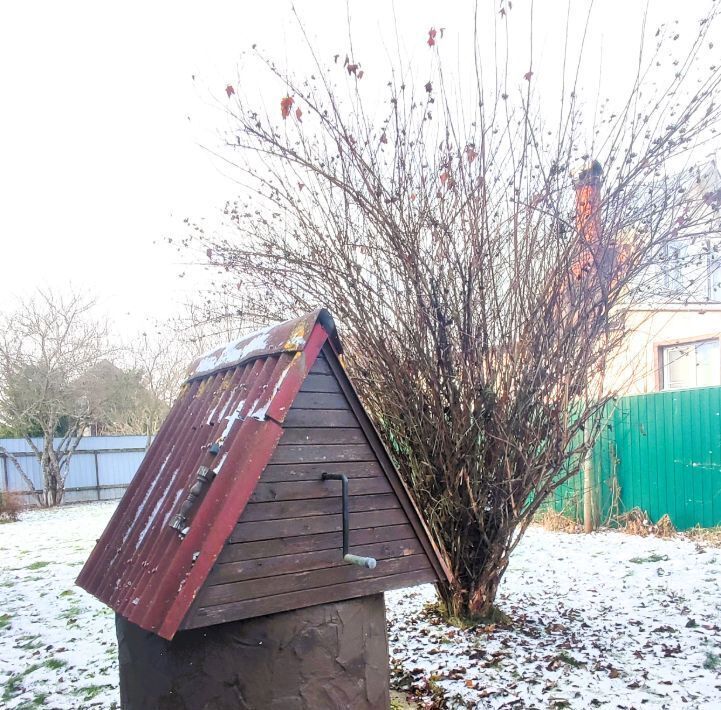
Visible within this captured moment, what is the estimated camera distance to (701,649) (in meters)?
4.39

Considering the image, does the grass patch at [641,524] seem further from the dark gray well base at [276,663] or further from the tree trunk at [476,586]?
the dark gray well base at [276,663]

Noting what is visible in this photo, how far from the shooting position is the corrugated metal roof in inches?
86.8

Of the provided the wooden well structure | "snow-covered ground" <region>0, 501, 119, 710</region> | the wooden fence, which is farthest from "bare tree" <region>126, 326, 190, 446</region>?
the wooden well structure

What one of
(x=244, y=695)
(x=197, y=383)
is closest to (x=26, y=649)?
(x=197, y=383)

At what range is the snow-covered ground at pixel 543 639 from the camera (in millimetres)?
3959

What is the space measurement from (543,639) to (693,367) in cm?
815

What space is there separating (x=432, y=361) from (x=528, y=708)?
8.11 feet

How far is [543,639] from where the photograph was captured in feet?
15.7

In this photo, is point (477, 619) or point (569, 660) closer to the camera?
point (569, 660)

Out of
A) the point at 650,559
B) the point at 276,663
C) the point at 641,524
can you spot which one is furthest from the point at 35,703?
the point at 641,524

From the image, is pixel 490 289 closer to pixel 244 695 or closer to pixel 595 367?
pixel 595 367

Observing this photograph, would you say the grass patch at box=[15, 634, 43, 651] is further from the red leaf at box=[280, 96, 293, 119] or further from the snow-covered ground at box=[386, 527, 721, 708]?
the red leaf at box=[280, 96, 293, 119]

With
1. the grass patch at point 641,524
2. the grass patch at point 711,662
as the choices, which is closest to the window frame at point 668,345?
the grass patch at point 641,524

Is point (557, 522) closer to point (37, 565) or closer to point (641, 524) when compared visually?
point (641, 524)
